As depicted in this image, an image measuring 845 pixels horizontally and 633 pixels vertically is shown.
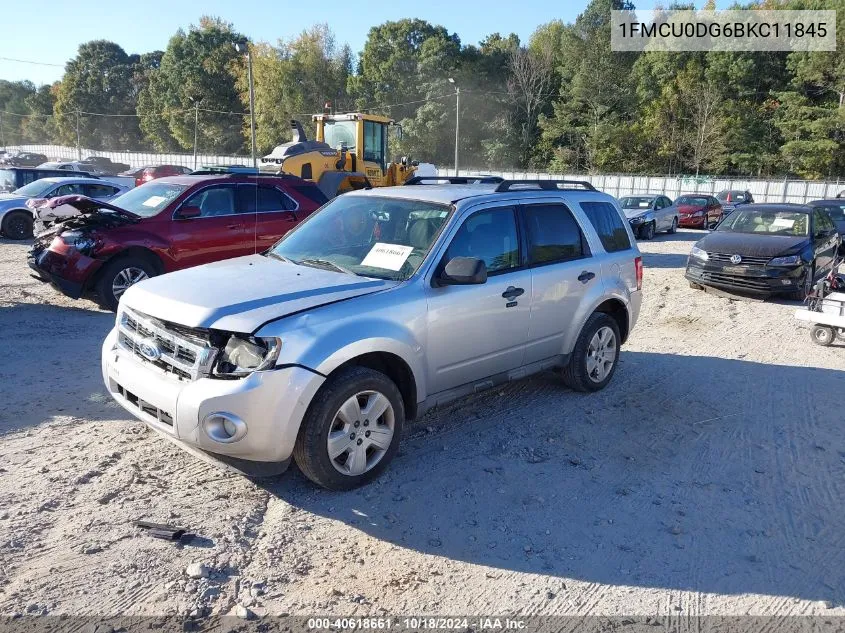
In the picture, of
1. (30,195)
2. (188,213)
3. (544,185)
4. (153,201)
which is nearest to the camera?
(544,185)

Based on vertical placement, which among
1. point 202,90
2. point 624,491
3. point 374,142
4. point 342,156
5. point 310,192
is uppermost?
point 202,90

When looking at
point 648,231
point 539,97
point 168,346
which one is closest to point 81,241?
point 168,346

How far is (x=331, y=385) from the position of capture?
363cm

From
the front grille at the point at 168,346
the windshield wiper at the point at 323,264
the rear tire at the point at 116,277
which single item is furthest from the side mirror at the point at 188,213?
the front grille at the point at 168,346

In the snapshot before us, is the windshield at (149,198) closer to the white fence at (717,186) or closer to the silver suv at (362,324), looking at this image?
the silver suv at (362,324)

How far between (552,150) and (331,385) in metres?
59.1

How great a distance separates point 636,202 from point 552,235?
18546 millimetres

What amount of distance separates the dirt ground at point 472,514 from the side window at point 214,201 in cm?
348

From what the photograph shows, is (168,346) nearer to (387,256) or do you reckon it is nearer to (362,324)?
(362,324)

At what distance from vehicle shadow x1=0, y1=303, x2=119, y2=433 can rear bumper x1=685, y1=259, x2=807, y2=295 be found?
9.40 metres

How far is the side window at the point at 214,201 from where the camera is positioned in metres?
8.75

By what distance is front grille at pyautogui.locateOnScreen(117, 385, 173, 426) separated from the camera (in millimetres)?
3558

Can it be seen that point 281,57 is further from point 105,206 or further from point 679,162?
point 105,206

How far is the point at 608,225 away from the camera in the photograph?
5.95 metres
